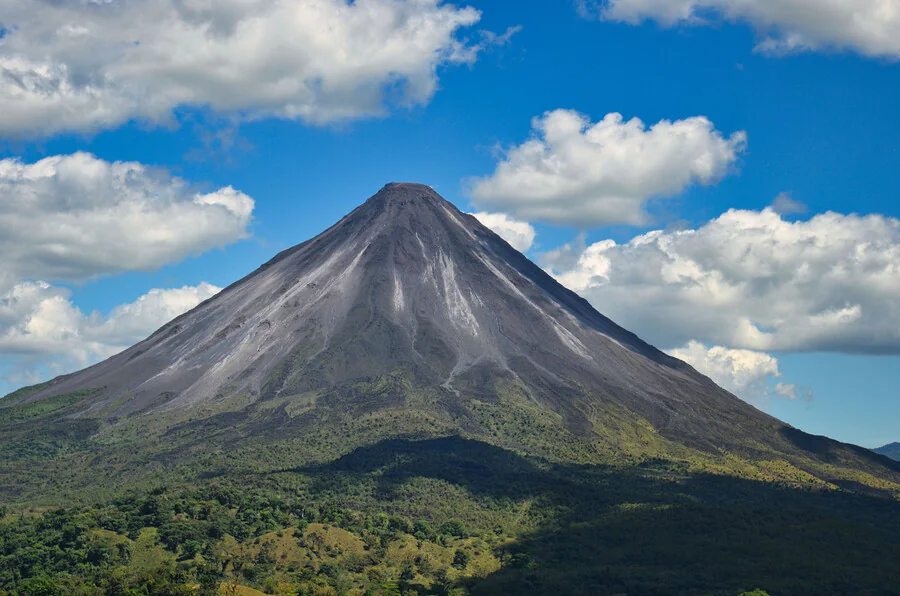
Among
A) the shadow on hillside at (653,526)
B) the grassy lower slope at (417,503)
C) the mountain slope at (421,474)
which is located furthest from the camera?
the mountain slope at (421,474)

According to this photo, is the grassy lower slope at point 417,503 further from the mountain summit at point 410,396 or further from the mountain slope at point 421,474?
the mountain summit at point 410,396

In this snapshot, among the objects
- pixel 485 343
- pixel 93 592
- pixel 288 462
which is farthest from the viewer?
pixel 485 343

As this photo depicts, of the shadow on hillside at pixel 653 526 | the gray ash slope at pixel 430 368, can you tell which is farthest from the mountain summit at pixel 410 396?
the shadow on hillside at pixel 653 526

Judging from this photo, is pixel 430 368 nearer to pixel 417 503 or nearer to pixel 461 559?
pixel 417 503

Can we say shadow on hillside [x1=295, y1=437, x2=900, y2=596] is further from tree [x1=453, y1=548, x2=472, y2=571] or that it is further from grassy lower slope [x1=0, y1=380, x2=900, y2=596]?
tree [x1=453, y1=548, x2=472, y2=571]

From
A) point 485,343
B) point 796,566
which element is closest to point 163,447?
point 485,343

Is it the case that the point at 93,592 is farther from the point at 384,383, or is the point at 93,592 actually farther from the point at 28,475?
the point at 384,383
